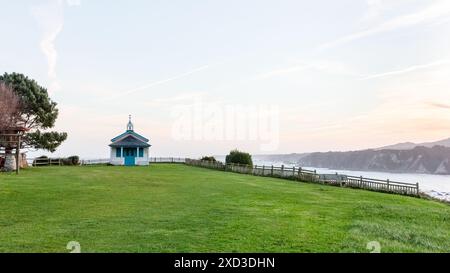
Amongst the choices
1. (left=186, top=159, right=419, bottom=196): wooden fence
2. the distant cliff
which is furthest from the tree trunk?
the distant cliff

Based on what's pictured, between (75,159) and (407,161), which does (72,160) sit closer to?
(75,159)

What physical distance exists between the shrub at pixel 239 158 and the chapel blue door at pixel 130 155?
14.1m

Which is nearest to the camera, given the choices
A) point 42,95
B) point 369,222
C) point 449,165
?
point 369,222

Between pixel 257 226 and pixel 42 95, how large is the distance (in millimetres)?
35393

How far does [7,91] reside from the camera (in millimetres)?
34375

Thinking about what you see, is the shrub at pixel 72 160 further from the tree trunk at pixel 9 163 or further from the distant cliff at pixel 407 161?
the distant cliff at pixel 407 161

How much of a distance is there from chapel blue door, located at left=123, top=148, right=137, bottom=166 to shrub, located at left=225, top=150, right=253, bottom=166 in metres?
14.1

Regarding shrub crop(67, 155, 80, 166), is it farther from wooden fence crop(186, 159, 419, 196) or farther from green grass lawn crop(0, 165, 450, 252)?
green grass lawn crop(0, 165, 450, 252)

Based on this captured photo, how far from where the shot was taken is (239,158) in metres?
43.5

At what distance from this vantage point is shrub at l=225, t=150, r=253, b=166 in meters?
43.0
